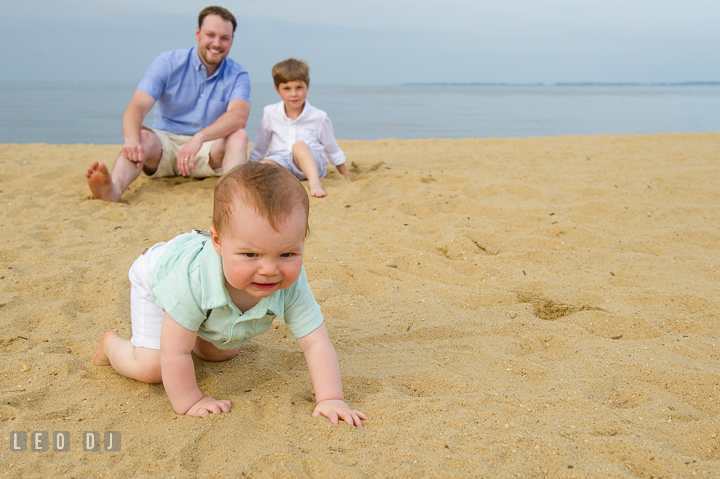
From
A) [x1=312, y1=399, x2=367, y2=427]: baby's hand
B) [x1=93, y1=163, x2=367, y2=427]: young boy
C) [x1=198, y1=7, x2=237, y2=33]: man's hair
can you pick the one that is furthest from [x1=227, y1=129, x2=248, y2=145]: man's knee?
[x1=312, y1=399, x2=367, y2=427]: baby's hand

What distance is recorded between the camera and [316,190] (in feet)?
16.0

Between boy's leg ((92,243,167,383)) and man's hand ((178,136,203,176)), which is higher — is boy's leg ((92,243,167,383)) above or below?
below

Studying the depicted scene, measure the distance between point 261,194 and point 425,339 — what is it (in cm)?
120

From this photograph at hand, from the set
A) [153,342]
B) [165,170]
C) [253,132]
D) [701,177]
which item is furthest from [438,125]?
[153,342]

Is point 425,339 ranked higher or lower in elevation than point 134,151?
lower

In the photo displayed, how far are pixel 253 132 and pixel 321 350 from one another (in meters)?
9.51

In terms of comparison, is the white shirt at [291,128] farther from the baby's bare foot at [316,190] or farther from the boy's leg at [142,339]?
the boy's leg at [142,339]

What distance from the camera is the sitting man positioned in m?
4.72

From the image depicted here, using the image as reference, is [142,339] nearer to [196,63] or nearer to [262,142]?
[196,63]

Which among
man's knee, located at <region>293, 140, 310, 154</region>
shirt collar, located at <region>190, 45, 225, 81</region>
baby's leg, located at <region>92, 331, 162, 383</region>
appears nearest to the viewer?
baby's leg, located at <region>92, 331, 162, 383</region>

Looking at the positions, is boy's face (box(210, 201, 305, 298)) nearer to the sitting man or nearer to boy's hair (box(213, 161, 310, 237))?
boy's hair (box(213, 161, 310, 237))

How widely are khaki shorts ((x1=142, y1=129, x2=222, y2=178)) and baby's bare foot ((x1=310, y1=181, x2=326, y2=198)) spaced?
101 cm

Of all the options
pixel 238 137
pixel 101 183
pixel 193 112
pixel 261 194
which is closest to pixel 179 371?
pixel 261 194

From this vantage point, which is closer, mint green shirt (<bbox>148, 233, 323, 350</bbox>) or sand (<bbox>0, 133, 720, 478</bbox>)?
sand (<bbox>0, 133, 720, 478</bbox>)
